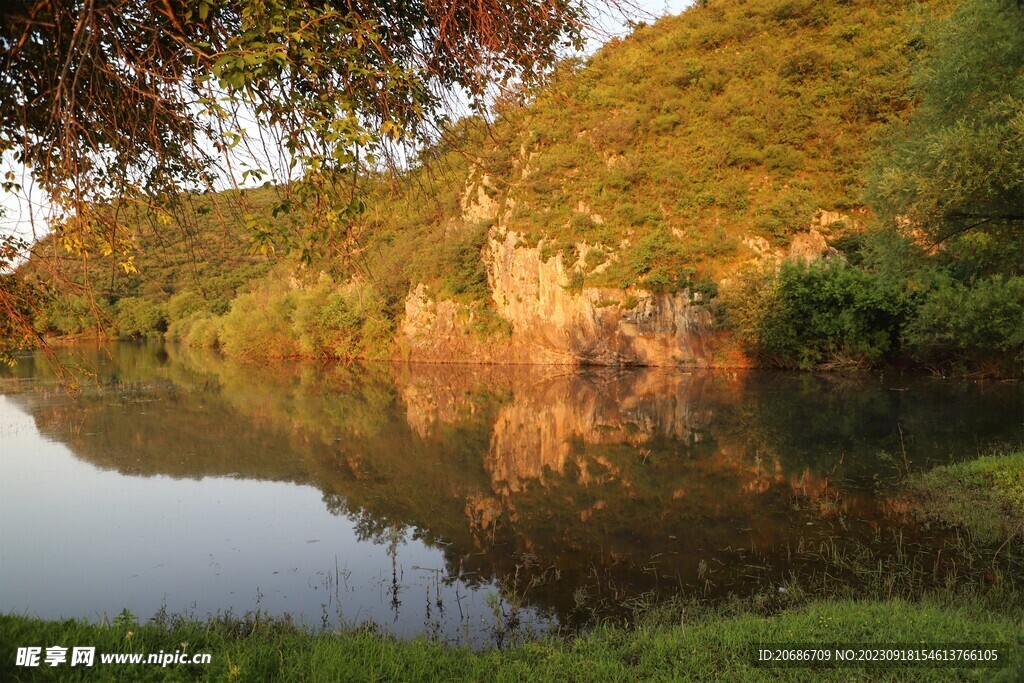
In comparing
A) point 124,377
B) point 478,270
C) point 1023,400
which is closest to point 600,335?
point 478,270

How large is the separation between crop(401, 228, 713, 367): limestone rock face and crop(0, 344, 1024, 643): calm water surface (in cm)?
1155

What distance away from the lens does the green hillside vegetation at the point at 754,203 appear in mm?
20938

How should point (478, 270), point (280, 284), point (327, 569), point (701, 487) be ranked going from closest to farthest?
1. point (327, 569)
2. point (701, 487)
3. point (478, 270)
4. point (280, 284)

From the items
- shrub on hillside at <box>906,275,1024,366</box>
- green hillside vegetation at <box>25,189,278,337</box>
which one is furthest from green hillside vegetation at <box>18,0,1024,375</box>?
green hillside vegetation at <box>25,189,278,337</box>

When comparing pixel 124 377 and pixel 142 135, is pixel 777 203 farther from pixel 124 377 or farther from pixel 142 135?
pixel 142 135

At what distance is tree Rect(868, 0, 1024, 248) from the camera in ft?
43.2

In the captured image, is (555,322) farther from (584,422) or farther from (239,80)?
(239,80)

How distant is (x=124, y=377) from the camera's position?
37562 mm

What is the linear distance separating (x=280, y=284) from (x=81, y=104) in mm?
55029

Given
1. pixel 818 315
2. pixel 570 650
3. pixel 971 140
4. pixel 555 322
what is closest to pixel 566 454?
pixel 971 140

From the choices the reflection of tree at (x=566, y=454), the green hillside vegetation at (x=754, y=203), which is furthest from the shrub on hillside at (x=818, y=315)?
the reflection of tree at (x=566, y=454)

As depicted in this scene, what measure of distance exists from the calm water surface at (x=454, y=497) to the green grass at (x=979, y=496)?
0.59 m

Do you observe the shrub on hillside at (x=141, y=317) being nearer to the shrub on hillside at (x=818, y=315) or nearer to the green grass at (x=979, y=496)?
the shrub on hillside at (x=818, y=315)

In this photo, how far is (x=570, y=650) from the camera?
628 cm
